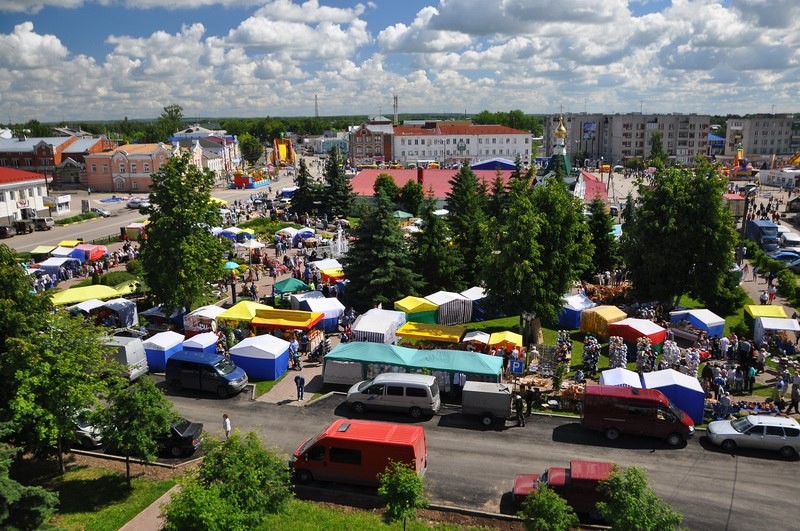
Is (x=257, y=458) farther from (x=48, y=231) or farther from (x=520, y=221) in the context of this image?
(x=48, y=231)

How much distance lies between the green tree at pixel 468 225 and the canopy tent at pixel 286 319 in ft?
23.5

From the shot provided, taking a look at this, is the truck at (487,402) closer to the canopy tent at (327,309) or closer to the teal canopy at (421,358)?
the teal canopy at (421,358)

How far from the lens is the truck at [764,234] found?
42.6 m

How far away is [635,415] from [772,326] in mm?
10697

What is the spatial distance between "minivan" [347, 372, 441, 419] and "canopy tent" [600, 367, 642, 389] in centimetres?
538

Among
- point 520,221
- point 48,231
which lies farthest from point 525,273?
point 48,231

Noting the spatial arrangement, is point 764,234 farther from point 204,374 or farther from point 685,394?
point 204,374

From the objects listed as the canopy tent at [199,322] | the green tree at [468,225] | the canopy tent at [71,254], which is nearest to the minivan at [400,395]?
the green tree at [468,225]

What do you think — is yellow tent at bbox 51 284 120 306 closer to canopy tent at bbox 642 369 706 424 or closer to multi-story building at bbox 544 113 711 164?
canopy tent at bbox 642 369 706 424

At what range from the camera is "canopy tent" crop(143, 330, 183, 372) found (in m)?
22.1

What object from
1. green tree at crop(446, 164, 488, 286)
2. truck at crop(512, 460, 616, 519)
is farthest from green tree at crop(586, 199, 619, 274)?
truck at crop(512, 460, 616, 519)

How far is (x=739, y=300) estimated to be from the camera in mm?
28141

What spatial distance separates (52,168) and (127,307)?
70732 mm

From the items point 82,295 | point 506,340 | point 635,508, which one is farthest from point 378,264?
point 635,508
